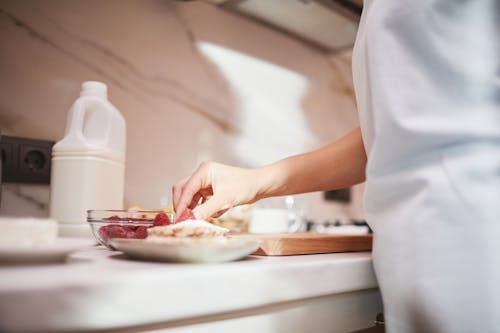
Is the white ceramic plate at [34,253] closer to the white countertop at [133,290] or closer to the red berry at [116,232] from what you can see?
the white countertop at [133,290]

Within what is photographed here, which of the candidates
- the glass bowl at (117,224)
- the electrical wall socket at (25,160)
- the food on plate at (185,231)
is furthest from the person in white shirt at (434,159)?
the electrical wall socket at (25,160)

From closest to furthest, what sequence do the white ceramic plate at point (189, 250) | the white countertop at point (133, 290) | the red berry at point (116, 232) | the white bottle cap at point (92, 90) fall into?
the white countertop at point (133, 290)
the white ceramic plate at point (189, 250)
the red berry at point (116, 232)
the white bottle cap at point (92, 90)

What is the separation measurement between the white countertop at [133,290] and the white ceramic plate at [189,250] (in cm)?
1

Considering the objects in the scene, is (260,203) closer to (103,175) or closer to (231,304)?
(103,175)

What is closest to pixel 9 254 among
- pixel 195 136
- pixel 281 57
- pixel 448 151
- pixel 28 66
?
pixel 448 151

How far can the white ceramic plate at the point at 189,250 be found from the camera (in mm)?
442

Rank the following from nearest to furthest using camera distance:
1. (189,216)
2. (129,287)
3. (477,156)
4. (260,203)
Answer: (129,287) → (477,156) → (189,216) → (260,203)

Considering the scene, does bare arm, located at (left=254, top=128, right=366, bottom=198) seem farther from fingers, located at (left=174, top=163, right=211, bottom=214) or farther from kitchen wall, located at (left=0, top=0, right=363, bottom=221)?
kitchen wall, located at (left=0, top=0, right=363, bottom=221)

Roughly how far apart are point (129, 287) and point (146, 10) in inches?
39.9

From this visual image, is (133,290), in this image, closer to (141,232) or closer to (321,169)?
(141,232)

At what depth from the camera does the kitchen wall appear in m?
0.98

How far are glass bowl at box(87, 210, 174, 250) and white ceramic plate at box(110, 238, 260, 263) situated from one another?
11 centimetres

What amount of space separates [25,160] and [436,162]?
0.85 meters

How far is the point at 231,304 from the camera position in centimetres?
42
